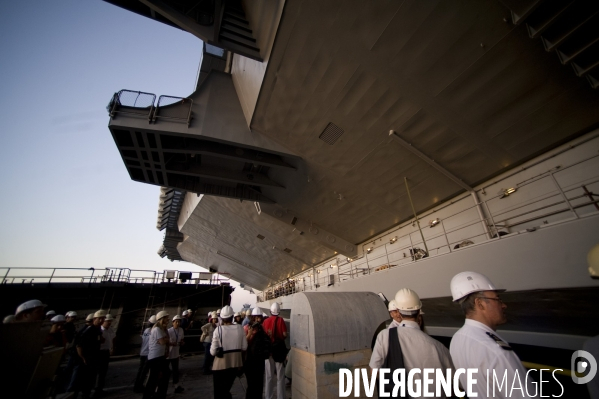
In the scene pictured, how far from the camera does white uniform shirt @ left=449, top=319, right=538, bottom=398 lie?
1.44 m

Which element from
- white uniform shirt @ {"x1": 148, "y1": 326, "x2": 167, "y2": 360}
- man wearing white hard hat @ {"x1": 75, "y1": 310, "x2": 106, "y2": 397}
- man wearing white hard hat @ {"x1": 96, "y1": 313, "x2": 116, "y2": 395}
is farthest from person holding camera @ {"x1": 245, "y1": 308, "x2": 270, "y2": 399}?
man wearing white hard hat @ {"x1": 96, "y1": 313, "x2": 116, "y2": 395}

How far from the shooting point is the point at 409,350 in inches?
85.5

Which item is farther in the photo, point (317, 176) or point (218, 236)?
point (218, 236)

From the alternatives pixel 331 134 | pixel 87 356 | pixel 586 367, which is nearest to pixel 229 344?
pixel 87 356

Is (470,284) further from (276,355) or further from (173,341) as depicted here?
(173,341)

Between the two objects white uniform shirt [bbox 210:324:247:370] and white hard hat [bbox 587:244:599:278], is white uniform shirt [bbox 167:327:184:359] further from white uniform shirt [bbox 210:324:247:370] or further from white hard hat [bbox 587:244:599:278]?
white hard hat [bbox 587:244:599:278]

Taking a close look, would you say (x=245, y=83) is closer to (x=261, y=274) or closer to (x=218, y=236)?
(x=218, y=236)

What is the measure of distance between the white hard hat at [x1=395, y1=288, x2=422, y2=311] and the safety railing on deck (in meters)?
3.12

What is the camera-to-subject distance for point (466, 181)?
29.2 feet

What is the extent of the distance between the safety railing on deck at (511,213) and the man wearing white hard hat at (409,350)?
132 inches

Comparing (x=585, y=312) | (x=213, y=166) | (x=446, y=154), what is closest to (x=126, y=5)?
(x=213, y=166)

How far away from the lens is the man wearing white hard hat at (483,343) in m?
1.48

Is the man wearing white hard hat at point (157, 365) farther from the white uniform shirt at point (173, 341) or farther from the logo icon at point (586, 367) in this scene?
the logo icon at point (586, 367)

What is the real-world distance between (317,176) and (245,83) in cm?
508
